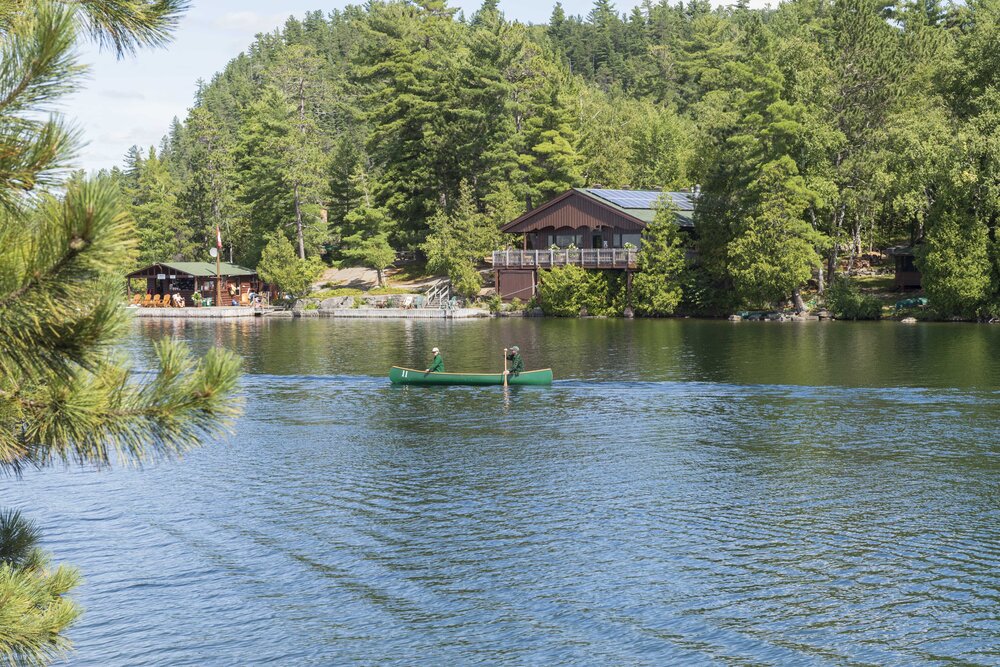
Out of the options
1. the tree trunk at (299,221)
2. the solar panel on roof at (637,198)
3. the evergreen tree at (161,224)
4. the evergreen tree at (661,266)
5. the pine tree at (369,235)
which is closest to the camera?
the evergreen tree at (661,266)

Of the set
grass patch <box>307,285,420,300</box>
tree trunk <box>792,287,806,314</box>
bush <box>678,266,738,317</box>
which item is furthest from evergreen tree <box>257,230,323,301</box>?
tree trunk <box>792,287,806,314</box>

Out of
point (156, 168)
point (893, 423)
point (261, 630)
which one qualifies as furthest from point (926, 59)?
point (156, 168)

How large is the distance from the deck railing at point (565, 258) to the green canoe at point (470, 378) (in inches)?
1467

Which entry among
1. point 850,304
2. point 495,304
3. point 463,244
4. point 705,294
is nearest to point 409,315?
point 495,304

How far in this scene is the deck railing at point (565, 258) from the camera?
7744cm

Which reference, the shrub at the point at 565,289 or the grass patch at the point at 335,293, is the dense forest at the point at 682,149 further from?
the shrub at the point at 565,289

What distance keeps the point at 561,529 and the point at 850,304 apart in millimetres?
52523

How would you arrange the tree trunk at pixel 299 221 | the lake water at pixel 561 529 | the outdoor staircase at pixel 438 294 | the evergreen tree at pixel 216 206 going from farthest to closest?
the evergreen tree at pixel 216 206, the tree trunk at pixel 299 221, the outdoor staircase at pixel 438 294, the lake water at pixel 561 529

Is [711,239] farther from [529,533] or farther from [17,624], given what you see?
[17,624]

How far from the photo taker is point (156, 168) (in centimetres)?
12500

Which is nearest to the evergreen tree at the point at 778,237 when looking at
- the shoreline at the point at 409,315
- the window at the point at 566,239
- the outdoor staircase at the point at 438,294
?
the shoreline at the point at 409,315

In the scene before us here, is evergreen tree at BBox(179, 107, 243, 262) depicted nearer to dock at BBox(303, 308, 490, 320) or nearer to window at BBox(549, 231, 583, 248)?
dock at BBox(303, 308, 490, 320)

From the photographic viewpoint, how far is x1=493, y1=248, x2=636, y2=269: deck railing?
254 feet

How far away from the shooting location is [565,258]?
80375mm
